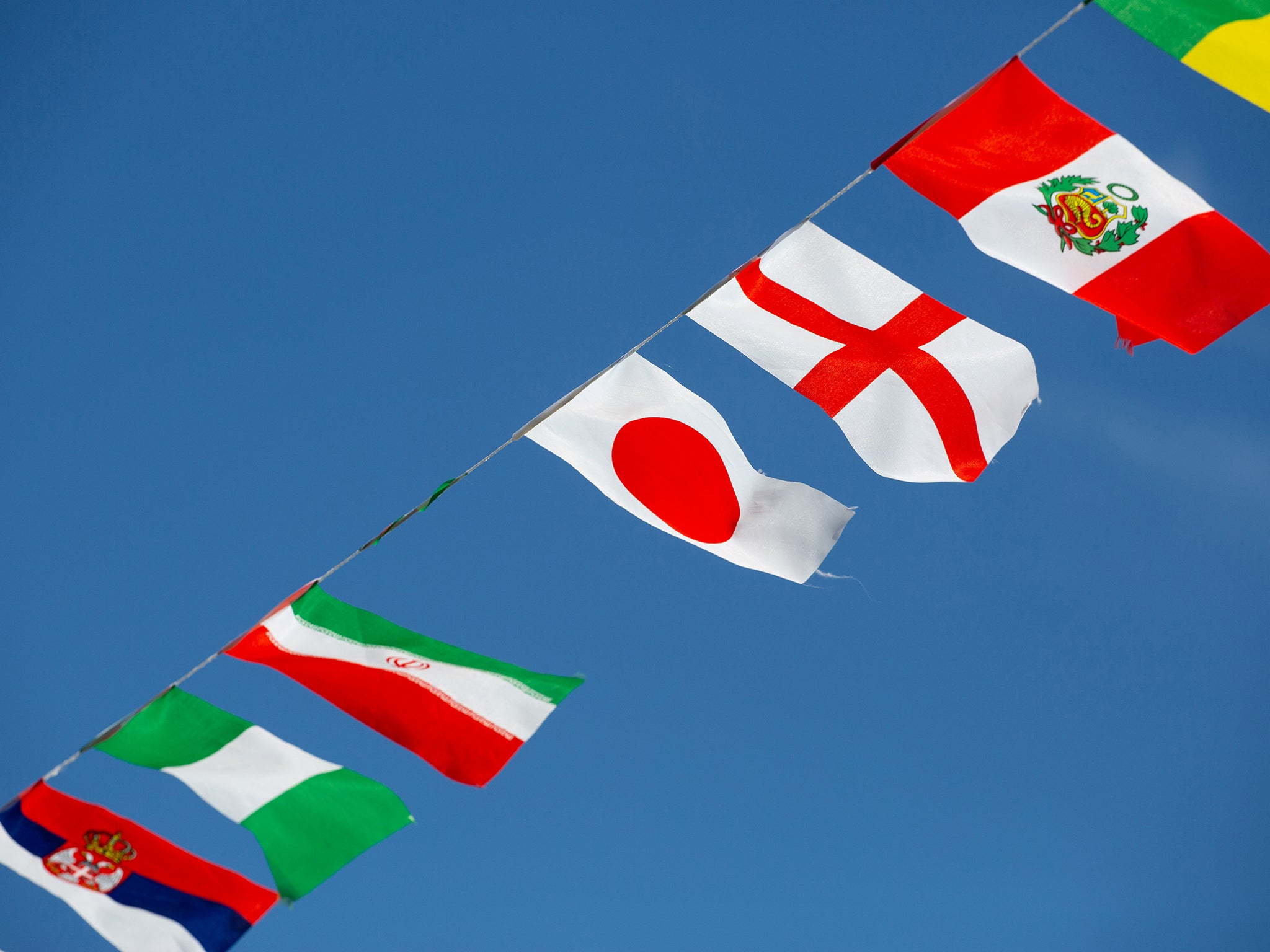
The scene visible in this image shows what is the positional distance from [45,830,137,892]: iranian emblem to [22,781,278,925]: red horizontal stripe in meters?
0.02

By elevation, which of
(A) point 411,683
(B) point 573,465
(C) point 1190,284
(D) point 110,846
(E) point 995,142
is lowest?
(D) point 110,846

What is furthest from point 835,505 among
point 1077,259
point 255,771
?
point 255,771

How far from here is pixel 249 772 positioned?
13.4ft

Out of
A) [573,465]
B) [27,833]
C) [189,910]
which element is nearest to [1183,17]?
[573,465]

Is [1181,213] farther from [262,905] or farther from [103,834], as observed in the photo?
[103,834]

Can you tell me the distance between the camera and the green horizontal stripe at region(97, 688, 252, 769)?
13.1ft

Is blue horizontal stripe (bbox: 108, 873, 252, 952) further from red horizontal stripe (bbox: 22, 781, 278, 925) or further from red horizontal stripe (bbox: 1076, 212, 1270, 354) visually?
red horizontal stripe (bbox: 1076, 212, 1270, 354)

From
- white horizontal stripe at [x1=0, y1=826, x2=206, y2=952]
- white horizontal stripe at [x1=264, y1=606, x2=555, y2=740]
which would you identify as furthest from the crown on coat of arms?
white horizontal stripe at [x1=264, y1=606, x2=555, y2=740]

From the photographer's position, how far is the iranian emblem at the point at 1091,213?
4125mm

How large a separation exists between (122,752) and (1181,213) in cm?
452

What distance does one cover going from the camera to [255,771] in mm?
4090

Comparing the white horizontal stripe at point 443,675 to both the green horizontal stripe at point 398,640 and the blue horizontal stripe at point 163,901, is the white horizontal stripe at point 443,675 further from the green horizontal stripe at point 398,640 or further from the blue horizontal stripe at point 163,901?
the blue horizontal stripe at point 163,901

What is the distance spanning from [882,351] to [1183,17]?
1679 mm

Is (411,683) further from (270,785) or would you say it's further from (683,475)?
(683,475)
